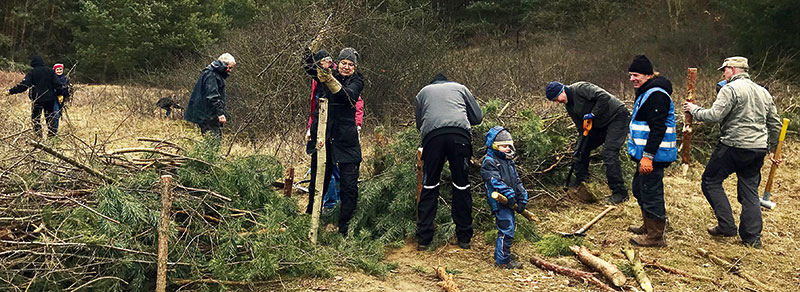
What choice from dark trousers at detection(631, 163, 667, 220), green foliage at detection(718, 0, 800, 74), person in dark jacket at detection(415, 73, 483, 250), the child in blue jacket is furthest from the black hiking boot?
green foliage at detection(718, 0, 800, 74)

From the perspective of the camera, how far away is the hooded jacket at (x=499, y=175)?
5230mm

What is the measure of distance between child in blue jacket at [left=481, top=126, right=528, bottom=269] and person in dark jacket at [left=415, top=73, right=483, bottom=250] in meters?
0.26

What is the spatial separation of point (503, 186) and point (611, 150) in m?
2.25

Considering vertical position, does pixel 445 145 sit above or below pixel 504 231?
above

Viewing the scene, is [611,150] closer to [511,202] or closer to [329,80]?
[511,202]

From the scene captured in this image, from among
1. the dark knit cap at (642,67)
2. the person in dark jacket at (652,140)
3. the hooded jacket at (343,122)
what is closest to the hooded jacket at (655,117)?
the person in dark jacket at (652,140)

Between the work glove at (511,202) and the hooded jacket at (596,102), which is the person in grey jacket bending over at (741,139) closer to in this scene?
the hooded jacket at (596,102)

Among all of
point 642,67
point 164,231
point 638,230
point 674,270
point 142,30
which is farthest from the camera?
point 142,30

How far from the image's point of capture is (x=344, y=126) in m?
5.71

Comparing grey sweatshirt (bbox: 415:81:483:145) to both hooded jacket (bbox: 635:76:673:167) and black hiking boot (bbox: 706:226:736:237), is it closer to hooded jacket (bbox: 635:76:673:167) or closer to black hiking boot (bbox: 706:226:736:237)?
hooded jacket (bbox: 635:76:673:167)

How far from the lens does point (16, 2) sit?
93.1 ft

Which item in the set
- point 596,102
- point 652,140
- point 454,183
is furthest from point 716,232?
point 454,183

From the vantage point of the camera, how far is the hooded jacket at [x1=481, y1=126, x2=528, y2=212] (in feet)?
17.2

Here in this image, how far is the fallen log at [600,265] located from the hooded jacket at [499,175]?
2.29 feet
